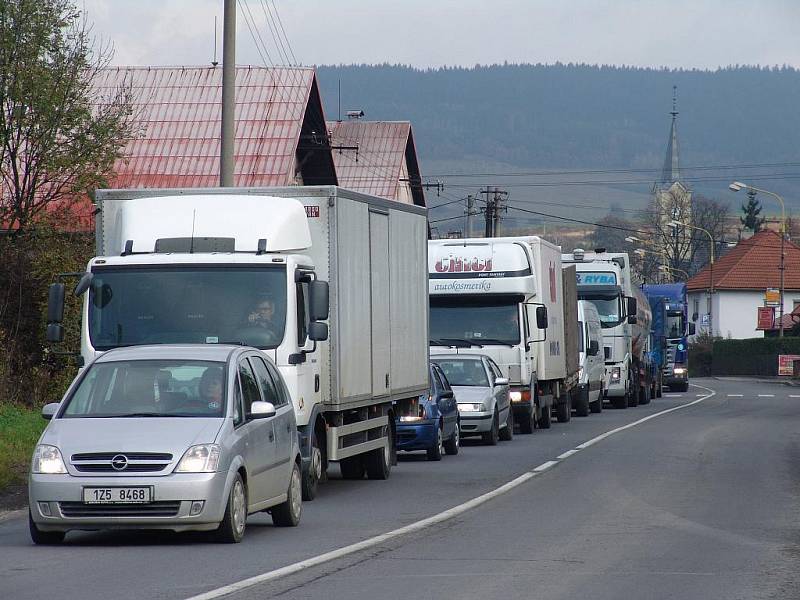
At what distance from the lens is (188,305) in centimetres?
1526

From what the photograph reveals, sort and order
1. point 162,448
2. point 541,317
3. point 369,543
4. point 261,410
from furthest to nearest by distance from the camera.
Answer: point 541,317 < point 261,410 < point 369,543 < point 162,448

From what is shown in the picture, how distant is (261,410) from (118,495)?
1.44 metres

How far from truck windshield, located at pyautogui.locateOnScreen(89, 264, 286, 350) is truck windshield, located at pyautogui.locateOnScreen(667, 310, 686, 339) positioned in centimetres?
4608

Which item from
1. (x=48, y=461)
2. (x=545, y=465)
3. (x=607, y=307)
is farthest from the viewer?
(x=607, y=307)

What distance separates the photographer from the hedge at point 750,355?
291 feet

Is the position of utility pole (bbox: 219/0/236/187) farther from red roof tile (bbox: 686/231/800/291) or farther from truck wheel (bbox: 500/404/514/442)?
red roof tile (bbox: 686/231/800/291)

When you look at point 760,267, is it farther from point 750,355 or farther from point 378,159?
point 378,159

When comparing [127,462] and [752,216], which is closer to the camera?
[127,462]

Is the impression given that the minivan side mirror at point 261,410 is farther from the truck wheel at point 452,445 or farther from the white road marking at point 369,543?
the truck wheel at point 452,445

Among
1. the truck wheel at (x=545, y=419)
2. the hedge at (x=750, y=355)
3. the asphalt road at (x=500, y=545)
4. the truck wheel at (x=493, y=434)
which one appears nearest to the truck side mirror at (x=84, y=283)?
the asphalt road at (x=500, y=545)

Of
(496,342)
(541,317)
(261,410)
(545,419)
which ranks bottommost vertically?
(545,419)

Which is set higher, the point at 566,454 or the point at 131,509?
the point at 131,509

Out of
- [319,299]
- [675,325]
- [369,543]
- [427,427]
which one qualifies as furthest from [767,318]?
[369,543]

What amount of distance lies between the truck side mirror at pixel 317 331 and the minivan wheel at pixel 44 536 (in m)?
3.66
